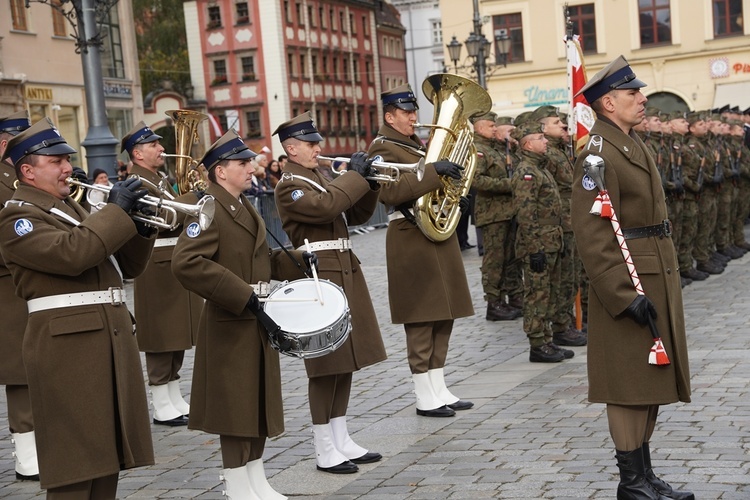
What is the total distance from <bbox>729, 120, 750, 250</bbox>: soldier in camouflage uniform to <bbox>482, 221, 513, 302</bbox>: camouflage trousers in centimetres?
661

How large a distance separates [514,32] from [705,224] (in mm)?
35326

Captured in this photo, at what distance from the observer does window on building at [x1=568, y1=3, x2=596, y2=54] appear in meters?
51.2

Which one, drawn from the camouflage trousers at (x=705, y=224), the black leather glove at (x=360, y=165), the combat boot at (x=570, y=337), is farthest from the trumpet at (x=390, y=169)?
the camouflage trousers at (x=705, y=224)

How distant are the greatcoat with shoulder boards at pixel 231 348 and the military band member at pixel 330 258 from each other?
0.92 m

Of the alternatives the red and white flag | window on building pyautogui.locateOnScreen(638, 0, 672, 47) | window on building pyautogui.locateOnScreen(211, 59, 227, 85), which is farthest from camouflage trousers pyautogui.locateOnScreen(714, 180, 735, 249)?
window on building pyautogui.locateOnScreen(211, 59, 227, 85)

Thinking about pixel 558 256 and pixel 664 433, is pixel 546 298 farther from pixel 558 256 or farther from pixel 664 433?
pixel 664 433

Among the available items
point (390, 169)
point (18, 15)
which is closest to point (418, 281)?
point (390, 169)

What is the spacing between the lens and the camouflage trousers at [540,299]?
1141 cm

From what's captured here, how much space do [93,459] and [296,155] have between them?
9.04 feet

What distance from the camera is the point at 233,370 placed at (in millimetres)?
6957

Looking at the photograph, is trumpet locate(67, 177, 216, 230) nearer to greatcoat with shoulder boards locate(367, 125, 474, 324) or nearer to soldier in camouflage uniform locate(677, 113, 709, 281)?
greatcoat with shoulder boards locate(367, 125, 474, 324)

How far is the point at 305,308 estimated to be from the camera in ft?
22.5

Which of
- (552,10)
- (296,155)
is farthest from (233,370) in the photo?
(552,10)

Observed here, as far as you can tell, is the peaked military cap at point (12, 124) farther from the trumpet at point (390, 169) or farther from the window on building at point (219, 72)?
the window on building at point (219, 72)
